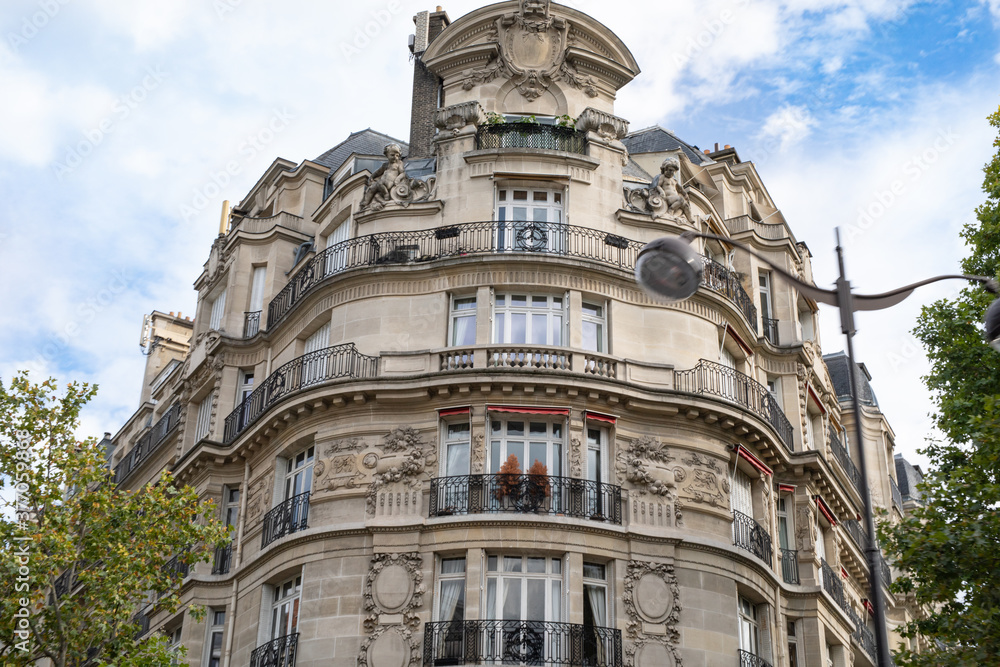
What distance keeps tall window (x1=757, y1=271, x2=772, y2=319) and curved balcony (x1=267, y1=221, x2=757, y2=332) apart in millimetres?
2603

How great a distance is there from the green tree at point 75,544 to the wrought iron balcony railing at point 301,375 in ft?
10.4

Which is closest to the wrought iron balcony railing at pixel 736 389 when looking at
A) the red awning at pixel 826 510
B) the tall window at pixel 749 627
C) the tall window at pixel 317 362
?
the red awning at pixel 826 510

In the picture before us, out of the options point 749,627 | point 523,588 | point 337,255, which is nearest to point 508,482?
point 523,588

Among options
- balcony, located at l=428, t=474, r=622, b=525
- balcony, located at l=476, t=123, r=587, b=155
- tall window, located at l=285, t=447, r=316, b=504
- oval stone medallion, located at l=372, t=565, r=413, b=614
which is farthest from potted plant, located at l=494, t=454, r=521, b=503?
balcony, located at l=476, t=123, r=587, b=155

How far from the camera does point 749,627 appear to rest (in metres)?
22.3

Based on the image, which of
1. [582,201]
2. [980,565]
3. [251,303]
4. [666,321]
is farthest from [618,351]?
[251,303]

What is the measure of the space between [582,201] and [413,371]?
16.5 feet

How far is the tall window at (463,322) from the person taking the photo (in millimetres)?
23125

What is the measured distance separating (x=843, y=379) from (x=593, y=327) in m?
18.5

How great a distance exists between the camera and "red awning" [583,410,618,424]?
71.9 feet

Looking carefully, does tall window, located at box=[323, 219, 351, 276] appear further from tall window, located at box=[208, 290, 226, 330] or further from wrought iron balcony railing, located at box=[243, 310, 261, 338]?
tall window, located at box=[208, 290, 226, 330]

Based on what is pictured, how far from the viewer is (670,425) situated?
885 inches

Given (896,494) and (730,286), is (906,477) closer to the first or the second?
(896,494)

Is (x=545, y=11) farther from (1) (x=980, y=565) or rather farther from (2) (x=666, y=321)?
(1) (x=980, y=565)
